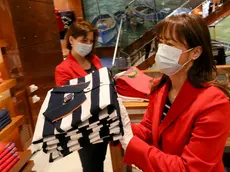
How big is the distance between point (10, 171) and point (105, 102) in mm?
1175

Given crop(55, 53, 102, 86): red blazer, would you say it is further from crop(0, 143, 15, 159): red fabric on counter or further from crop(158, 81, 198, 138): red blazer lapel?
crop(158, 81, 198, 138): red blazer lapel

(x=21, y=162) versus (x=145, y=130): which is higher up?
(x=145, y=130)

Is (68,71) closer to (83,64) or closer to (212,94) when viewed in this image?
(83,64)

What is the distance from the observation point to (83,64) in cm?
189

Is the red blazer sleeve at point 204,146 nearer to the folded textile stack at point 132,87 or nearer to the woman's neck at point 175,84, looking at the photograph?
the woman's neck at point 175,84

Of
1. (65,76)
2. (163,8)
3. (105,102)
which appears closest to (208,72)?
(105,102)

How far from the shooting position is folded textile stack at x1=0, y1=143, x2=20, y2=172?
62.5 inches

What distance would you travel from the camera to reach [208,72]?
3.09 feet

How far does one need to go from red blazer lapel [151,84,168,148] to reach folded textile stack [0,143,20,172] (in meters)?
1.10

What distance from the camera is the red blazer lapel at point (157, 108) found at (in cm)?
104

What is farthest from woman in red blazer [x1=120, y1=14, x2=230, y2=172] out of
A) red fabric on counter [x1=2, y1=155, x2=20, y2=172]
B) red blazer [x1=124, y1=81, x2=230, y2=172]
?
red fabric on counter [x1=2, y1=155, x2=20, y2=172]

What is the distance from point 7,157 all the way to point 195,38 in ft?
4.87

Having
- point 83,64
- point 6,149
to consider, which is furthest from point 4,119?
point 83,64

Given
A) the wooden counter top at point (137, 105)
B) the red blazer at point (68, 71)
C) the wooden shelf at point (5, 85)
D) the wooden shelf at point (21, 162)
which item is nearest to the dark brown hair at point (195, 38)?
the wooden counter top at point (137, 105)
